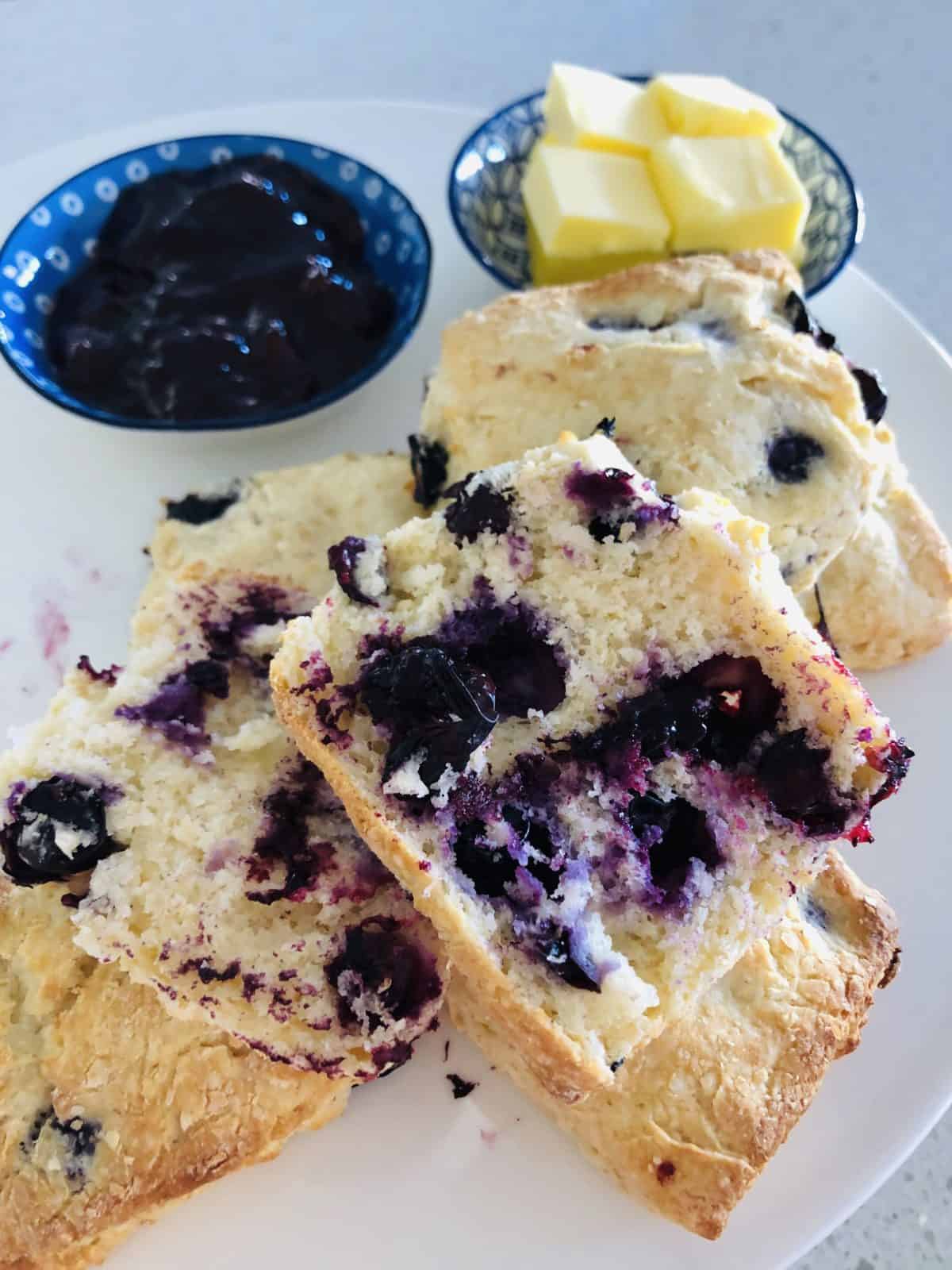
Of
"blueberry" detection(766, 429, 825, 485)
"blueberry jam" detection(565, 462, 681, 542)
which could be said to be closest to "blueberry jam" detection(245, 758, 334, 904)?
"blueberry jam" detection(565, 462, 681, 542)

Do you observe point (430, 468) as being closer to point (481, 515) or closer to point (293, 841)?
point (481, 515)

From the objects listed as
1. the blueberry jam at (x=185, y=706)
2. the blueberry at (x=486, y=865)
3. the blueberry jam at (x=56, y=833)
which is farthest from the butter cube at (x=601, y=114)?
the blueberry jam at (x=56, y=833)

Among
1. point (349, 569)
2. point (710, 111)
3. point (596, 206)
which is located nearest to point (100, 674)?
point (349, 569)

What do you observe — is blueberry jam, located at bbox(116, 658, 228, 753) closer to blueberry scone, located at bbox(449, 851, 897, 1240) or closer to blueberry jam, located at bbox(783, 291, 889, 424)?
blueberry scone, located at bbox(449, 851, 897, 1240)

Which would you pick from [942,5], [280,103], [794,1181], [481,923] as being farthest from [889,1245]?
[942,5]

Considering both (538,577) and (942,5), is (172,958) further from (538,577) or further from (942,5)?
(942,5)

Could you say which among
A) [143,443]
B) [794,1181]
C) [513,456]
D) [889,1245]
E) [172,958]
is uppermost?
[513,456]
